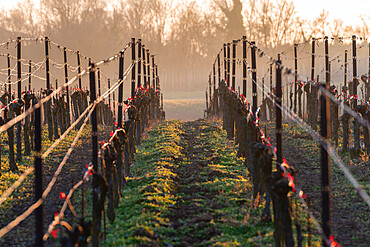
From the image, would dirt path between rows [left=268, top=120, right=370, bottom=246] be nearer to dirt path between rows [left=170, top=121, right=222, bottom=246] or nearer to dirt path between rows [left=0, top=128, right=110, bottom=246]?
dirt path between rows [left=170, top=121, right=222, bottom=246]

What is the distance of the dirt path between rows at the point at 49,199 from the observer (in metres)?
9.23

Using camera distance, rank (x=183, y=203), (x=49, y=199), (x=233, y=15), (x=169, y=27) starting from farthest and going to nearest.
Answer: (x=169, y=27), (x=233, y=15), (x=49, y=199), (x=183, y=203)

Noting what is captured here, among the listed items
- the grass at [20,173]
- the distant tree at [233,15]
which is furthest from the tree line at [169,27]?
the grass at [20,173]

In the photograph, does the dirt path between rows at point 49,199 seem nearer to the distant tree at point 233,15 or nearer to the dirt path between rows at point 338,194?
the dirt path between rows at point 338,194

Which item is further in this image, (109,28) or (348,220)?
(109,28)

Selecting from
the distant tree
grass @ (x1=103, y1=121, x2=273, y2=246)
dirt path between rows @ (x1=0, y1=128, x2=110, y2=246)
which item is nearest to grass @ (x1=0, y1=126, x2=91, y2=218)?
dirt path between rows @ (x1=0, y1=128, x2=110, y2=246)

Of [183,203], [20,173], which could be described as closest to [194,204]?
[183,203]

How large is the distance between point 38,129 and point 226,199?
15.6ft

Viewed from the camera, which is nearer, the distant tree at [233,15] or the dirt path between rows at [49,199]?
the dirt path between rows at [49,199]

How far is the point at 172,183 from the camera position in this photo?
39.6ft

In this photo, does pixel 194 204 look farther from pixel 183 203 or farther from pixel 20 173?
pixel 20 173

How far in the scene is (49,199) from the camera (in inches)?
457

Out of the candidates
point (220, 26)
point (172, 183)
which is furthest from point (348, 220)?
point (220, 26)

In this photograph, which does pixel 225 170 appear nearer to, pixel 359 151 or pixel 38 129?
pixel 359 151
